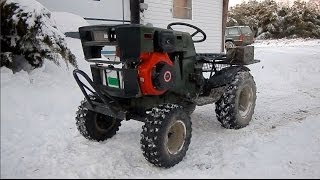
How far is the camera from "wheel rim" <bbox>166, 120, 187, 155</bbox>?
164 inches

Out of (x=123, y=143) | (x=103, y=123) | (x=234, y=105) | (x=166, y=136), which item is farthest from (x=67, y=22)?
(x=166, y=136)

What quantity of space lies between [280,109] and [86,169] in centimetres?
424

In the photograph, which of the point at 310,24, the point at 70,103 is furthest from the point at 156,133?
the point at 310,24

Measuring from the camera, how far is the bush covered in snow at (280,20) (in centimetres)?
2828

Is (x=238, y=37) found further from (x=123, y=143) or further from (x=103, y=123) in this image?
(x=123, y=143)

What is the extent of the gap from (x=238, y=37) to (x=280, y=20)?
26.5ft

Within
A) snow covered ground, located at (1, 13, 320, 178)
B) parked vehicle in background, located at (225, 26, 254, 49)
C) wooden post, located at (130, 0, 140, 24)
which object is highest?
wooden post, located at (130, 0, 140, 24)

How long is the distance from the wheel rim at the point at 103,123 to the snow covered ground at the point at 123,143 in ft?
0.64

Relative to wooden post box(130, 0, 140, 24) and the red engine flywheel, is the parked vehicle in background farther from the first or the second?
the red engine flywheel

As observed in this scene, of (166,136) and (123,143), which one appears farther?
(123,143)

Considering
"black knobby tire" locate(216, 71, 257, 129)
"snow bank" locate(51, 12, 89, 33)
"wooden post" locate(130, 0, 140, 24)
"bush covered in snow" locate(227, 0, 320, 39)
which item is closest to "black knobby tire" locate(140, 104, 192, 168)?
"black knobby tire" locate(216, 71, 257, 129)

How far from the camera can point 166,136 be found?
12.8 feet

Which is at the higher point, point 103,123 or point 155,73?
point 155,73

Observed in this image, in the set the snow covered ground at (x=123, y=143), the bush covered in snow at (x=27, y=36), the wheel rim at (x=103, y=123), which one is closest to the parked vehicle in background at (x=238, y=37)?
the snow covered ground at (x=123, y=143)
